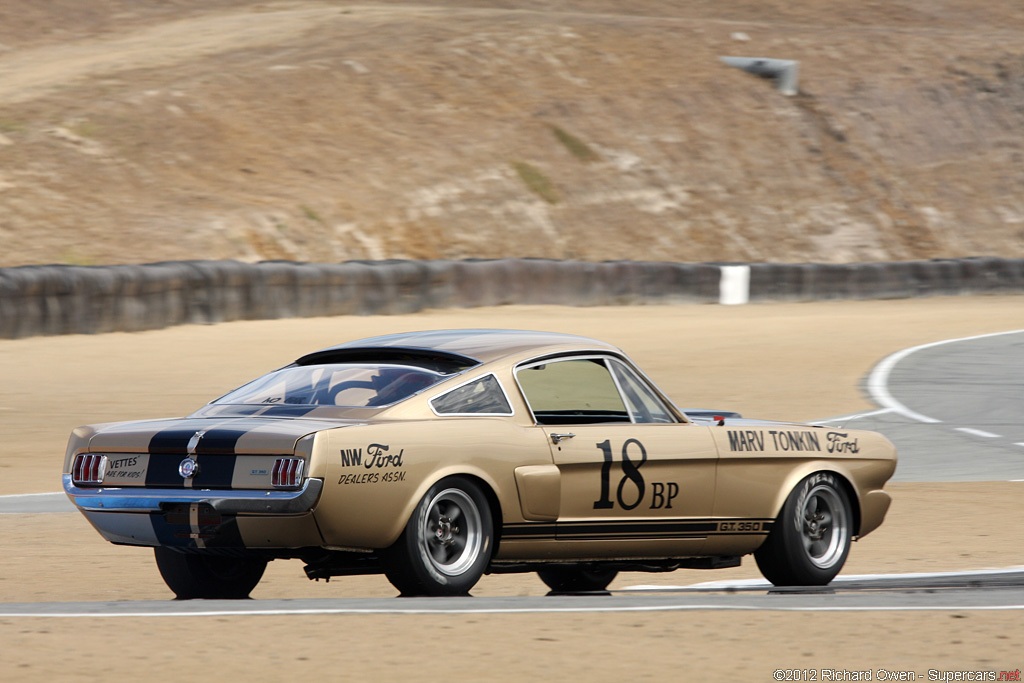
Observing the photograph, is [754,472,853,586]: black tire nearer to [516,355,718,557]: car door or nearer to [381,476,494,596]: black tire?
[516,355,718,557]: car door

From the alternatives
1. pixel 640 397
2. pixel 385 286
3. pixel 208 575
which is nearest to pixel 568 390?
pixel 385 286

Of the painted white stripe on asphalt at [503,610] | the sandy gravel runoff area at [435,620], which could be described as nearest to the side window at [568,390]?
the sandy gravel runoff area at [435,620]

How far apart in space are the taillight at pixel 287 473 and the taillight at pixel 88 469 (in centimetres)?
90

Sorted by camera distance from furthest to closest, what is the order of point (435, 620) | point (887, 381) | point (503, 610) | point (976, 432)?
point (887, 381) → point (976, 432) → point (503, 610) → point (435, 620)

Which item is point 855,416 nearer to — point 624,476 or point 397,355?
point 624,476

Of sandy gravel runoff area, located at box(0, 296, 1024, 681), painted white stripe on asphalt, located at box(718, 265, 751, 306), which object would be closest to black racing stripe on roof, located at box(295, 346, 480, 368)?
sandy gravel runoff area, located at box(0, 296, 1024, 681)

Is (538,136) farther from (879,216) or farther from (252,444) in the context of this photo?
(252,444)

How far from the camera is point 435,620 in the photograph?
530cm

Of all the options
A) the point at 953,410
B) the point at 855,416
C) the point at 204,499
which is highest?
the point at 204,499

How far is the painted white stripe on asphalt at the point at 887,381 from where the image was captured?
15500 mm

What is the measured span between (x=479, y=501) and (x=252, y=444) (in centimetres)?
100

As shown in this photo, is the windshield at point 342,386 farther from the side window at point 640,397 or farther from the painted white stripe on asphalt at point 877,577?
the painted white stripe on asphalt at point 877,577

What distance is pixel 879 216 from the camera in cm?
4725

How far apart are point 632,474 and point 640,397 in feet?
1.56
